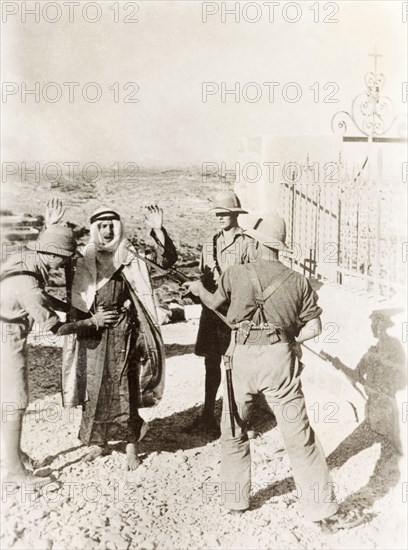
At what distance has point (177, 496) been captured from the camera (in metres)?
4.10

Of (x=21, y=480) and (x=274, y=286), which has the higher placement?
(x=274, y=286)

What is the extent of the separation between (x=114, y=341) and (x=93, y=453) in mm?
915

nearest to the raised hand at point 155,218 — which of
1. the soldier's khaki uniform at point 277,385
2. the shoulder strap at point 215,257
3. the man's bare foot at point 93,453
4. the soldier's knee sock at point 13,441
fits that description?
the shoulder strap at point 215,257

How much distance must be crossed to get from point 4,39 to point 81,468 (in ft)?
10.7

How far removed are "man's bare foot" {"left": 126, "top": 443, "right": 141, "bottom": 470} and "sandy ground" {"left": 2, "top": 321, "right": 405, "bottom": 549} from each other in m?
0.06

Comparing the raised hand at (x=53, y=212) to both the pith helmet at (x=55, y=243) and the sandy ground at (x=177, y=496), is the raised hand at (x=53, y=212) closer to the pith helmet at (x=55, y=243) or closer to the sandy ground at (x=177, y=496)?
the pith helmet at (x=55, y=243)

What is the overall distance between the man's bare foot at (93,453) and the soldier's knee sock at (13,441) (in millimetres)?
554

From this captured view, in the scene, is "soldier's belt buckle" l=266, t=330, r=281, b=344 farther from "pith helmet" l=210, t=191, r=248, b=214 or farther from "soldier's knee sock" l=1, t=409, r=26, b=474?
"soldier's knee sock" l=1, t=409, r=26, b=474

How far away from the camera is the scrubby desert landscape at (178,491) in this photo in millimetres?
3682

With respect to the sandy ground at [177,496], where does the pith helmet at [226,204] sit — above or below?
above

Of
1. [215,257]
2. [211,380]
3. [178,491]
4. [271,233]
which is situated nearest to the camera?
[271,233]

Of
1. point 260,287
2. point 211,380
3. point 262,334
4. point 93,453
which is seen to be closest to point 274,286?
point 260,287

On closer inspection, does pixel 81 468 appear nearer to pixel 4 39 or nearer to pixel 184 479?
pixel 184 479

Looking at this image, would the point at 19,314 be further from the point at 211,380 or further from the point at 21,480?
the point at 211,380
